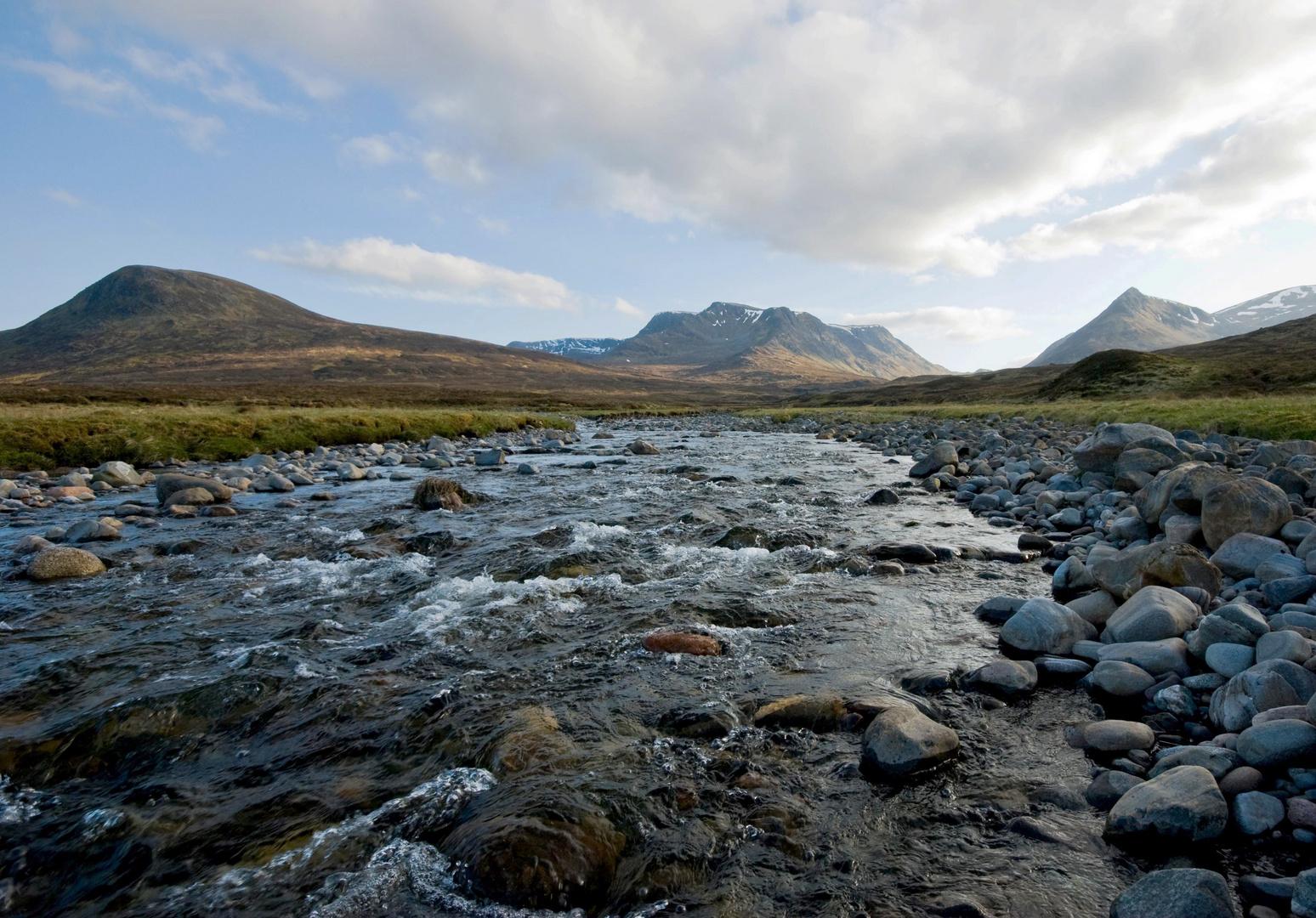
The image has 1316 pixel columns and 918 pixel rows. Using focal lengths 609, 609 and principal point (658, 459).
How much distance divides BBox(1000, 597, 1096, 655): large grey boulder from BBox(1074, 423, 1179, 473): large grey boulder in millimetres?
8633

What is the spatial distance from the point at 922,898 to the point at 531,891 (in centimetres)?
234

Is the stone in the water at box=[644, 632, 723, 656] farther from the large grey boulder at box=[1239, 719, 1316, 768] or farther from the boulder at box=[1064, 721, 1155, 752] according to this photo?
the large grey boulder at box=[1239, 719, 1316, 768]

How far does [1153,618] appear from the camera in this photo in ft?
20.2

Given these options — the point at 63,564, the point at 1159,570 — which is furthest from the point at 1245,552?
the point at 63,564

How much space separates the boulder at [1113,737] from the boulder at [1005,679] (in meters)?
0.78

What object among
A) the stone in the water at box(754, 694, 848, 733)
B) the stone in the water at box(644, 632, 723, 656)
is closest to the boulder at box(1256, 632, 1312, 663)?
the stone in the water at box(754, 694, 848, 733)

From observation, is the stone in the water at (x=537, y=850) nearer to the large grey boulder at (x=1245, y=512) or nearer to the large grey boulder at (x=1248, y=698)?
the large grey boulder at (x=1248, y=698)

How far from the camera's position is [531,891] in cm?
370

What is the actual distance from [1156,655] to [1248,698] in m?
1.03

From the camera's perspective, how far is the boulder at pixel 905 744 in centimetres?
476

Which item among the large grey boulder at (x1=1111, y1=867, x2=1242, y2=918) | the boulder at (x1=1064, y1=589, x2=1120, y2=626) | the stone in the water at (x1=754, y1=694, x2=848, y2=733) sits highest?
the boulder at (x1=1064, y1=589, x2=1120, y2=626)

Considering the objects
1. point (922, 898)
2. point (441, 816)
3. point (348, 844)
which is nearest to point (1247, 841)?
point (922, 898)

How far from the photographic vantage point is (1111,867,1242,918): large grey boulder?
3.11 meters

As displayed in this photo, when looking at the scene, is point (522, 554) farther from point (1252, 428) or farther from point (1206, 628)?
point (1252, 428)
